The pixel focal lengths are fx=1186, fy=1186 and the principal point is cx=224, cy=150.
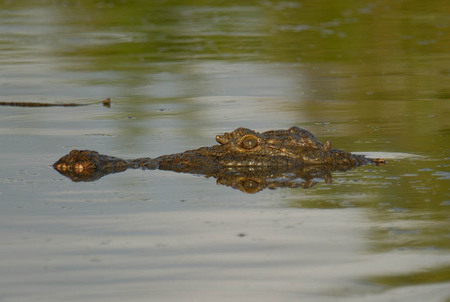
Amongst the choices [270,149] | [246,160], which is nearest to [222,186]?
[246,160]

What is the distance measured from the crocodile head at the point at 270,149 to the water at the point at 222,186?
0.38m

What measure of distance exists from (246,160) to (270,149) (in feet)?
0.69

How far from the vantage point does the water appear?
6.36 metres

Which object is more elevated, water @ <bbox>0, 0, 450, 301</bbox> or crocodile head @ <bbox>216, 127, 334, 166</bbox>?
crocodile head @ <bbox>216, 127, 334, 166</bbox>

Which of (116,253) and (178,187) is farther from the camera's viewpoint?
(178,187)

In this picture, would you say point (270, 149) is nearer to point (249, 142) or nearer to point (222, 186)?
point (249, 142)

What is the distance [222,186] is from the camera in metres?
8.87

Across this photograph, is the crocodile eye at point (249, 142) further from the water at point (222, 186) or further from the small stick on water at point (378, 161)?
the small stick on water at point (378, 161)

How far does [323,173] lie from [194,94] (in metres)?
6.01

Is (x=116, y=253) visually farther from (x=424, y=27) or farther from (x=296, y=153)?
(x=424, y=27)

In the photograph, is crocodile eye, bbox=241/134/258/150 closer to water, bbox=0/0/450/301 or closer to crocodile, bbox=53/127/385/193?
crocodile, bbox=53/127/385/193

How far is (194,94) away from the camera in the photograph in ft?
49.3

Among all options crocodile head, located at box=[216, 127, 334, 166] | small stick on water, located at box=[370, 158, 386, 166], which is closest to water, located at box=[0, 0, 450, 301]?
small stick on water, located at box=[370, 158, 386, 166]

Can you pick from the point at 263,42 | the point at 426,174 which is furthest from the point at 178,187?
the point at 263,42
